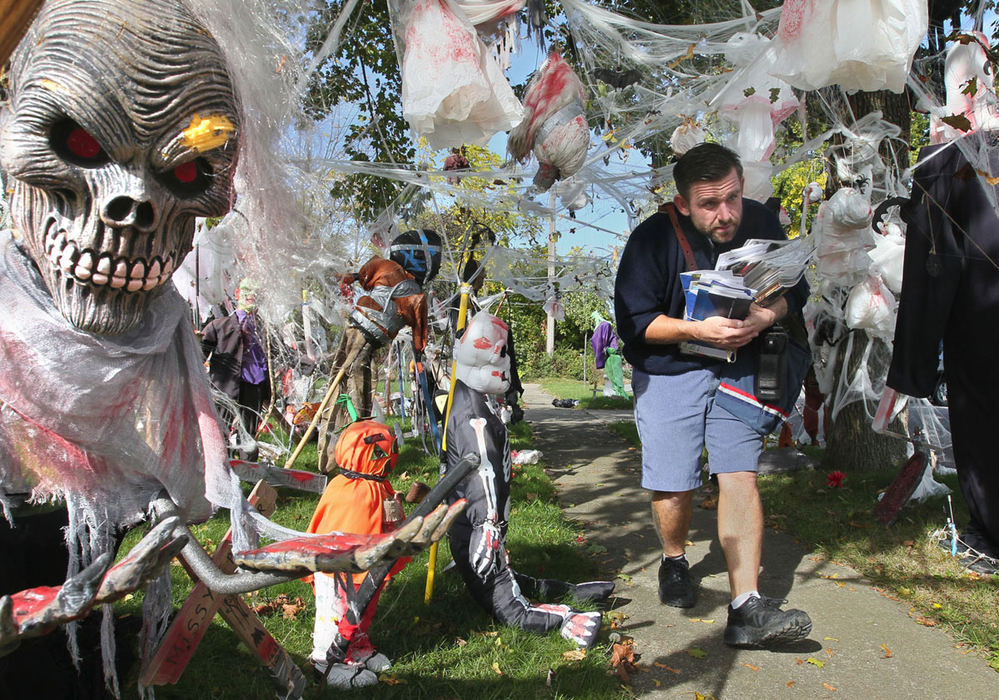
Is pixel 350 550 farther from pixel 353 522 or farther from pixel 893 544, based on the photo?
pixel 893 544

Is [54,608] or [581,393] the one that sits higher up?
[54,608]

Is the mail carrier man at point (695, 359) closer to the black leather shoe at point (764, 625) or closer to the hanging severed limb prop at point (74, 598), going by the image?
the black leather shoe at point (764, 625)

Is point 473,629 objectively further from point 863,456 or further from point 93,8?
point 863,456

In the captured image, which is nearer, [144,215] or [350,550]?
[350,550]

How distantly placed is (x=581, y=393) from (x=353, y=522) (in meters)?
15.4

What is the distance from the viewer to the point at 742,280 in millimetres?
2891

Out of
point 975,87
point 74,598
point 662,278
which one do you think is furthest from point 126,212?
point 975,87

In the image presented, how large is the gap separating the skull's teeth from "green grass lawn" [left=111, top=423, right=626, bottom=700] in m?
1.55

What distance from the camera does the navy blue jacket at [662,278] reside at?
3184 mm

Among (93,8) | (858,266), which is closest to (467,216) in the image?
(858,266)

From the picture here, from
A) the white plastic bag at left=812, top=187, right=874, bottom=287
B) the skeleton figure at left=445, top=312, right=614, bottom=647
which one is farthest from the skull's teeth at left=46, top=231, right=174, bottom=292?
the white plastic bag at left=812, top=187, right=874, bottom=287

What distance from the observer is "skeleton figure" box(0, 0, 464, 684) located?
144 centimetres

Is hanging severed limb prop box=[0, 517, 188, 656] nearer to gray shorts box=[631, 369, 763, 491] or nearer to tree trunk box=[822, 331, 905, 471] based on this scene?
gray shorts box=[631, 369, 763, 491]

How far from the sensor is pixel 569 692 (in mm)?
2596
